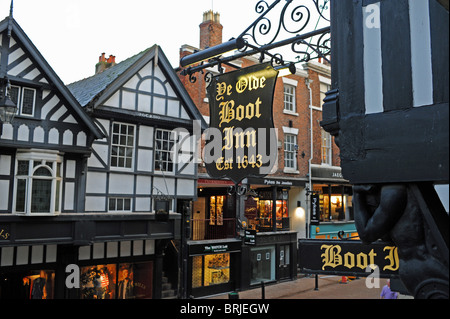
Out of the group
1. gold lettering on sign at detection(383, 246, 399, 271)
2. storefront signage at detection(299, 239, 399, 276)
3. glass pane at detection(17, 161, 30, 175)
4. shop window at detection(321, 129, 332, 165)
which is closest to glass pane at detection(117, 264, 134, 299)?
glass pane at detection(17, 161, 30, 175)

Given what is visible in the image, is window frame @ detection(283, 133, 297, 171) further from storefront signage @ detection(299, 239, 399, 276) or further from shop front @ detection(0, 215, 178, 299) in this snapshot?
storefront signage @ detection(299, 239, 399, 276)

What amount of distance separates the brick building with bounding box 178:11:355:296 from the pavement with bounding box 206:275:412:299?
2.48 ft

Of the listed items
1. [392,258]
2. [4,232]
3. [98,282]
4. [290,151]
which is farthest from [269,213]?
[392,258]

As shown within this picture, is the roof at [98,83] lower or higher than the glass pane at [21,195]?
higher

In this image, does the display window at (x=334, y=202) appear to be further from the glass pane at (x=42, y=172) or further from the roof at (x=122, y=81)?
the glass pane at (x=42, y=172)

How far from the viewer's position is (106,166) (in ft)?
48.0

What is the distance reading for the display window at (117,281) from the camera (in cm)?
1458

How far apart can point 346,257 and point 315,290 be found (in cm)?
1671

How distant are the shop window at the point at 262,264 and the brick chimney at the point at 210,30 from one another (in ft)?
35.7

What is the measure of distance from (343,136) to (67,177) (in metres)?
12.5

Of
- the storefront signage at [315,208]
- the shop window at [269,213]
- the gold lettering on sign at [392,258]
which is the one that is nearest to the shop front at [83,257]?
the shop window at [269,213]

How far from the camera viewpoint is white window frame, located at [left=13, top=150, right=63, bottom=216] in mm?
12383

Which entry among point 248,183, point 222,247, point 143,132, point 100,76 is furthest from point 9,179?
point 248,183
